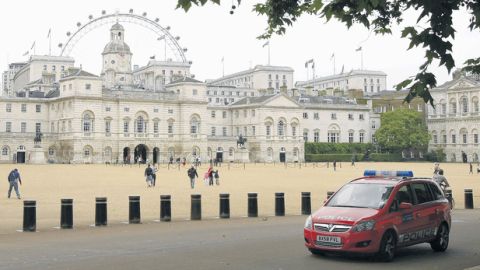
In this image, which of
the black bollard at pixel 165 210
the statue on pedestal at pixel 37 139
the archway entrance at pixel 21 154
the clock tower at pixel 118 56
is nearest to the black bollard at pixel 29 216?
the black bollard at pixel 165 210

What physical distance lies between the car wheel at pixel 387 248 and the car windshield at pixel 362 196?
1.97ft

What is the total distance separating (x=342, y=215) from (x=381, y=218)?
75 centimetres

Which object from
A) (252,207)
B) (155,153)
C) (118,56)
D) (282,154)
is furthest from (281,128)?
(252,207)

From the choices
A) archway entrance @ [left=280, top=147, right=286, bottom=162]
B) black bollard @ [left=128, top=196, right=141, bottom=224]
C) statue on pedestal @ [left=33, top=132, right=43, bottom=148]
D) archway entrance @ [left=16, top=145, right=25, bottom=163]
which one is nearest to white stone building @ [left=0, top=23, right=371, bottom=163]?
archway entrance @ [left=16, top=145, right=25, bottom=163]

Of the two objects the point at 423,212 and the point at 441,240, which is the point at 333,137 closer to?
the point at 441,240

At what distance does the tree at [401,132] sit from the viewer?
11700cm

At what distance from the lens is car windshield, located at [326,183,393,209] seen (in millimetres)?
14375

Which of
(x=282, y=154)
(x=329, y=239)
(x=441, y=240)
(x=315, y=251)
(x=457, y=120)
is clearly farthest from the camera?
(x=457, y=120)

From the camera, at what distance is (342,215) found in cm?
1380

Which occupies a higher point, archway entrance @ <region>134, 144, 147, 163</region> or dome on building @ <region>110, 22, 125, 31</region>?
dome on building @ <region>110, 22, 125, 31</region>

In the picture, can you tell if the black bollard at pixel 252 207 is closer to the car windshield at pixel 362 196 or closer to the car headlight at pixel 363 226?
the car windshield at pixel 362 196

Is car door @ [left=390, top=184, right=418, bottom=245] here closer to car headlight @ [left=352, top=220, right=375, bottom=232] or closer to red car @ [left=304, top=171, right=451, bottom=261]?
red car @ [left=304, top=171, right=451, bottom=261]

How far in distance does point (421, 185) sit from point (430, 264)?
2.20 metres

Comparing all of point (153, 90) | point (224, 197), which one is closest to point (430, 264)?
point (224, 197)
